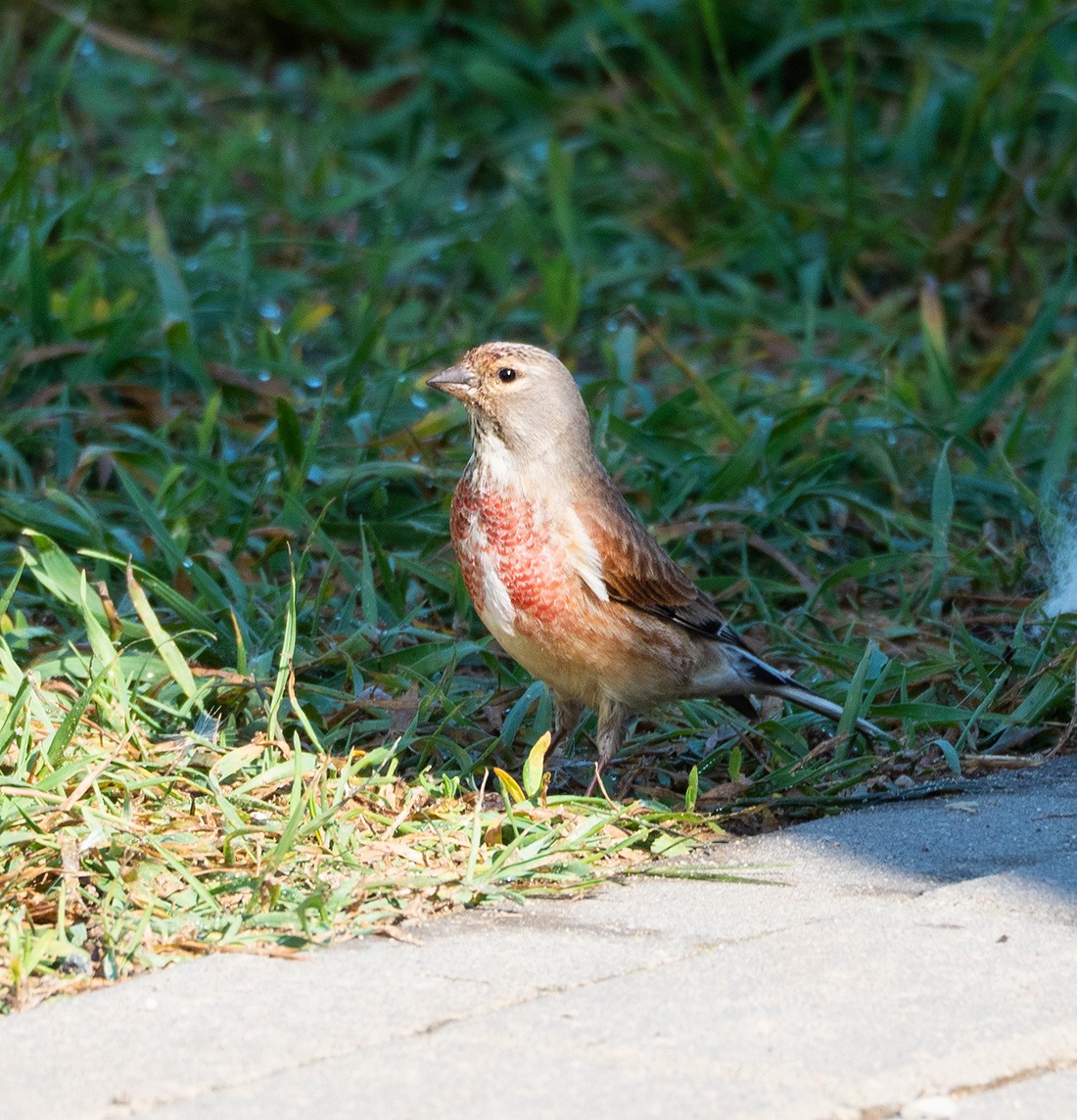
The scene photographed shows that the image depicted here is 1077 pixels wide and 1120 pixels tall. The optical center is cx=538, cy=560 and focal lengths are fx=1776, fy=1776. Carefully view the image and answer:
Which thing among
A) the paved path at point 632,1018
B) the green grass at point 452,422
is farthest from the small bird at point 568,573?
the paved path at point 632,1018

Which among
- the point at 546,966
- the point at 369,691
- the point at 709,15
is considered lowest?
the point at 369,691

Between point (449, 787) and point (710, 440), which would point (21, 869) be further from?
point (710, 440)

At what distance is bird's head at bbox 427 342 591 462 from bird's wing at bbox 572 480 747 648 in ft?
0.50

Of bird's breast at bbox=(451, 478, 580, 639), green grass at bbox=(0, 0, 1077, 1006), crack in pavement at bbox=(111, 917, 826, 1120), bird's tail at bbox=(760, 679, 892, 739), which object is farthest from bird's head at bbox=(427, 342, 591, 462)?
crack in pavement at bbox=(111, 917, 826, 1120)

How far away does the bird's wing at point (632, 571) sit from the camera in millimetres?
3723

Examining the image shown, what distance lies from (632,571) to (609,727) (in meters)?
0.34

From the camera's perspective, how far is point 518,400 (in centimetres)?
378

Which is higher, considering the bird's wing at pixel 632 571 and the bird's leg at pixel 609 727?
the bird's wing at pixel 632 571

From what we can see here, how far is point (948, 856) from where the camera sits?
312cm

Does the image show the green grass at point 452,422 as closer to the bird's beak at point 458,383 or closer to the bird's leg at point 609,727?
the bird's leg at point 609,727

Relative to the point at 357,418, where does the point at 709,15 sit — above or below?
above

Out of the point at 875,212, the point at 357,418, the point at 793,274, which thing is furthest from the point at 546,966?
the point at 875,212

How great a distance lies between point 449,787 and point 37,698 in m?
0.84

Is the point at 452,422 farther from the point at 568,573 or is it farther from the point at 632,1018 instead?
the point at 632,1018
